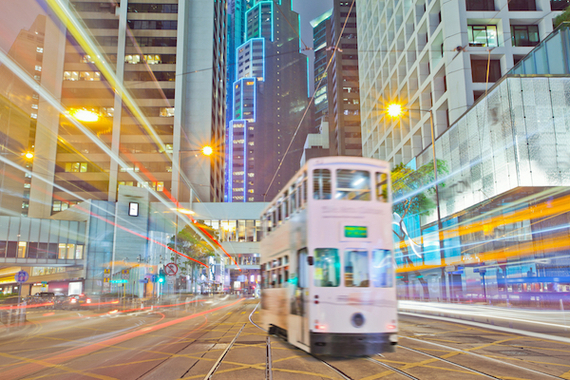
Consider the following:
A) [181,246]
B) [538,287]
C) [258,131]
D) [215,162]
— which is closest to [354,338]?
[538,287]

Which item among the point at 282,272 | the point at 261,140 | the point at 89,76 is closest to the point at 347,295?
the point at 282,272

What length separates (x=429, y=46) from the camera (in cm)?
4012

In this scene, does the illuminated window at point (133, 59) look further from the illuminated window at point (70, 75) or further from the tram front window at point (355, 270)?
the tram front window at point (355, 270)

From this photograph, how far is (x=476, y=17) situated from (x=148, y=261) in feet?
137

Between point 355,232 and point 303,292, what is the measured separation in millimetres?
1790

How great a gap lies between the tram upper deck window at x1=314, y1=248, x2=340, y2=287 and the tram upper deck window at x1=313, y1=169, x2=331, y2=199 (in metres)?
1.20

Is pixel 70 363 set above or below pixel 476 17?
below

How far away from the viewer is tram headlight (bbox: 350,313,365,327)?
983 cm

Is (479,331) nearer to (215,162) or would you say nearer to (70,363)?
(70,363)

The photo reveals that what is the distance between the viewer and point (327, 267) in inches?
393

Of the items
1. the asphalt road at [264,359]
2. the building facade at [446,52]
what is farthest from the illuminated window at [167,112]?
the asphalt road at [264,359]

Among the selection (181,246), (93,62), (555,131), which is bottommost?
(181,246)

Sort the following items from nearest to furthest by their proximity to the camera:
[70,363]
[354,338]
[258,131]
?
1. [354,338]
2. [70,363]
3. [258,131]

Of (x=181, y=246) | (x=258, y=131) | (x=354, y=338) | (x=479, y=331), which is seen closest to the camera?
(x=354, y=338)
